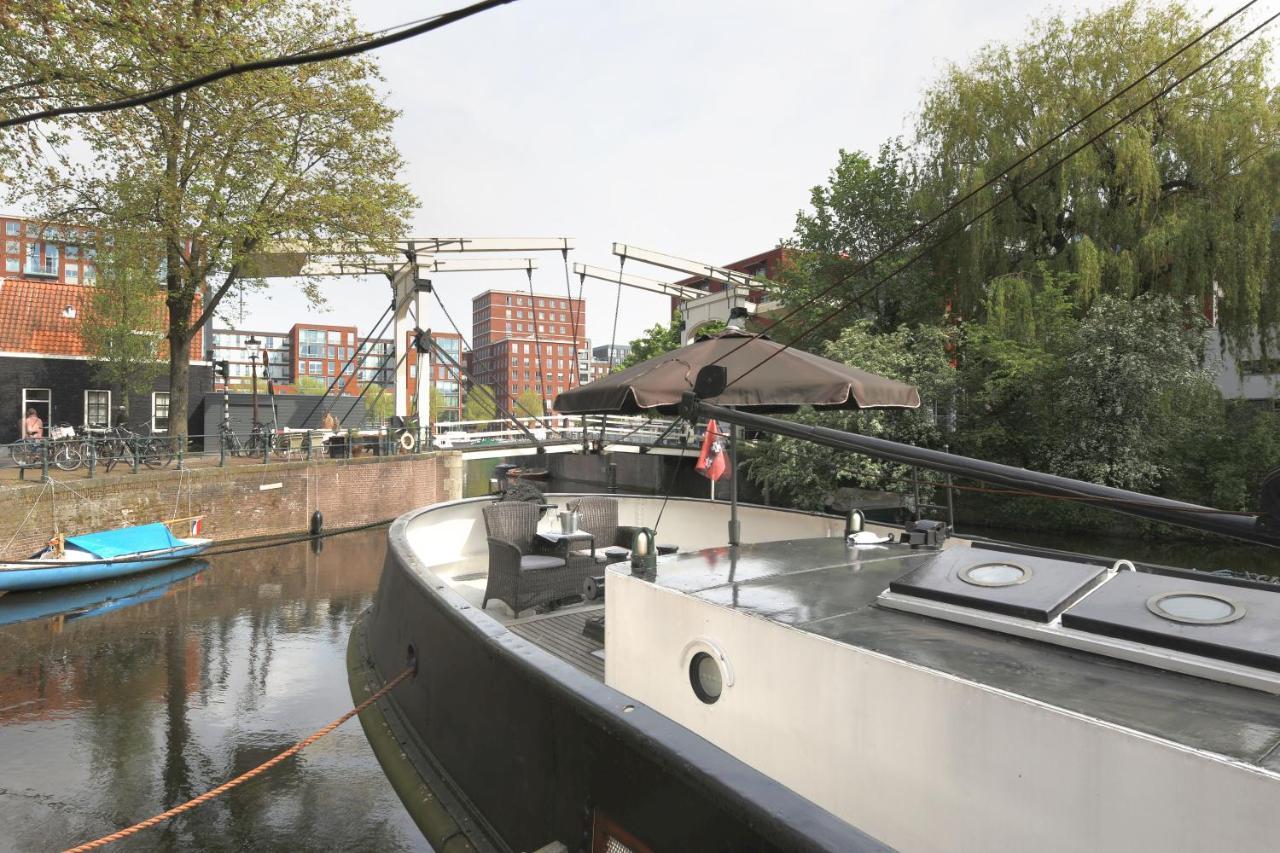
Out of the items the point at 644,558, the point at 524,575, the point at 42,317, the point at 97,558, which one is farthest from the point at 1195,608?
the point at 42,317

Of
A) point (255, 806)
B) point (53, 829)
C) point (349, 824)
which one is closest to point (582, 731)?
point (349, 824)

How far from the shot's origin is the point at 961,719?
1.86 metres

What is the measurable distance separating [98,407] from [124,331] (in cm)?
476

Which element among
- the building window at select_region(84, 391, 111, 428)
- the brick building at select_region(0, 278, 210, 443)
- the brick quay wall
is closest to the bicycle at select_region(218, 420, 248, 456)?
the brick quay wall

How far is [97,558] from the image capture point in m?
11.0

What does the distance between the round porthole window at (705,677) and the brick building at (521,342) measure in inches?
→ 4456

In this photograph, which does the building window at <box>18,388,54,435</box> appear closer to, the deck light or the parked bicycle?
the parked bicycle

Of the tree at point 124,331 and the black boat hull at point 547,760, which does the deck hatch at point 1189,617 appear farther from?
the tree at point 124,331

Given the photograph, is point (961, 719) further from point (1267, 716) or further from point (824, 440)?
point (824, 440)

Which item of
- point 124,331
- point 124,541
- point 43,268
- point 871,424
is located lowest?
point 124,541

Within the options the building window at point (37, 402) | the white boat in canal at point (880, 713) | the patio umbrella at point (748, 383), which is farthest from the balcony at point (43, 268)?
the white boat in canal at point (880, 713)

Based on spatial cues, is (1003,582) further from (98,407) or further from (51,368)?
(51,368)

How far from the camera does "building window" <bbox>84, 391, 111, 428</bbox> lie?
2478 centimetres

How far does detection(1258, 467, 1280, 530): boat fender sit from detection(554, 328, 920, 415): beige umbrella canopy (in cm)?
291
